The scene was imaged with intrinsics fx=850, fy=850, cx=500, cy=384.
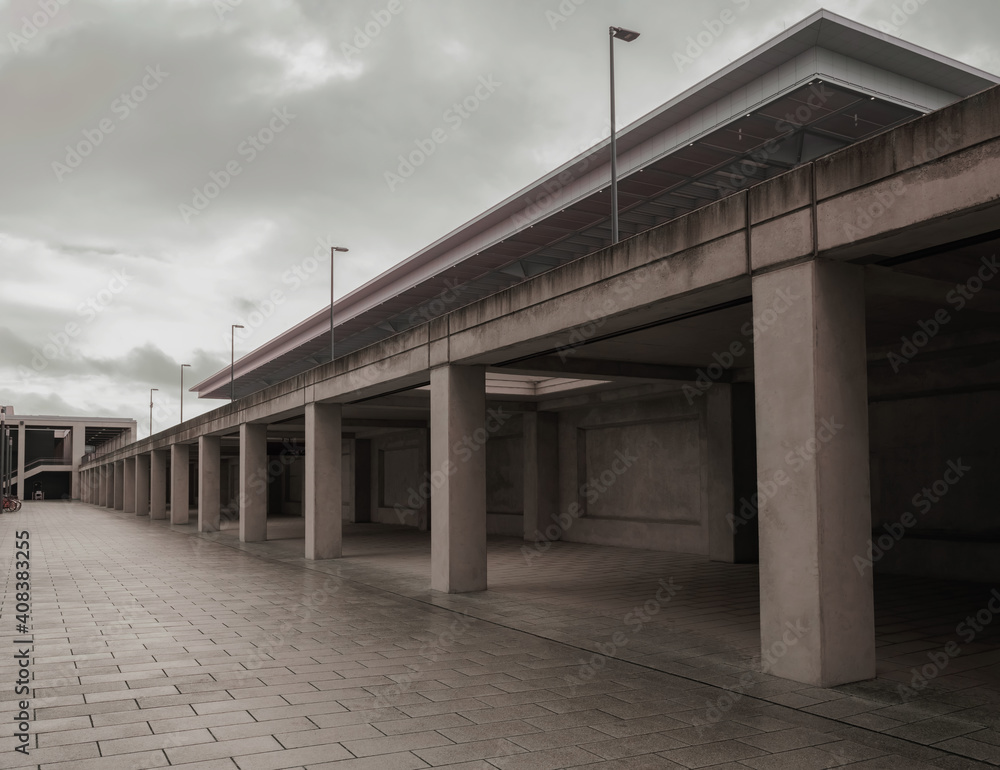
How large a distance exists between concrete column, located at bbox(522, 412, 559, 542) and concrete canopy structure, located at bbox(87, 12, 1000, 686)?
0.08 m

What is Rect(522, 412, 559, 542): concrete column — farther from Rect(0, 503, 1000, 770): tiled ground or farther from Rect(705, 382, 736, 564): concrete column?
Rect(0, 503, 1000, 770): tiled ground

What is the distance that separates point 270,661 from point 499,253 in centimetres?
3213

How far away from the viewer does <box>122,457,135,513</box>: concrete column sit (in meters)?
47.4

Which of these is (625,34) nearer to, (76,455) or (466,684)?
(466,684)

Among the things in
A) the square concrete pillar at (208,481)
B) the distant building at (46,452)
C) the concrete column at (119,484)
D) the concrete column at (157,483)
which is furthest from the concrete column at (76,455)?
the square concrete pillar at (208,481)

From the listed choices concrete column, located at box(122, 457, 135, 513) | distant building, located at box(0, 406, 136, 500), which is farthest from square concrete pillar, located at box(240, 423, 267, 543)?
distant building, located at box(0, 406, 136, 500)

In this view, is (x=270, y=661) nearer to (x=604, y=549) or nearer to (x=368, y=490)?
(x=604, y=549)

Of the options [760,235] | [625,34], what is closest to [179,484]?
[625,34]

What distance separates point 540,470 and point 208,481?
12.5 meters

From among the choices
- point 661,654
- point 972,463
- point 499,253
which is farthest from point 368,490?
point 661,654

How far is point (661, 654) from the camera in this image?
8328mm

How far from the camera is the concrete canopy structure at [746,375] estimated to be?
6875 mm

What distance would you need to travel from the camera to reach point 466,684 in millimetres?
7203

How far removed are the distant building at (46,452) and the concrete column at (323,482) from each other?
6959 centimetres
